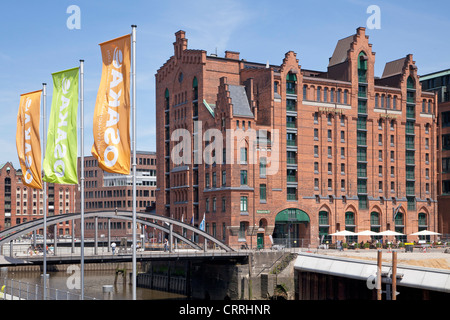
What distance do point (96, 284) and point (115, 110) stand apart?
6437 cm

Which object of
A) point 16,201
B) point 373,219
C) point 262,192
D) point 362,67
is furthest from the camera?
point 16,201

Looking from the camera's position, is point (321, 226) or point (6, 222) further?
point (6, 222)

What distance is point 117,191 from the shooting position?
540 ft

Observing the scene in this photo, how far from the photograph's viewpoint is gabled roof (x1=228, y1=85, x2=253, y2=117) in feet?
267

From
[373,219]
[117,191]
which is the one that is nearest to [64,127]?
[373,219]

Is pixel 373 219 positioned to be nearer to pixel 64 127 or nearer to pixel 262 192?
pixel 262 192

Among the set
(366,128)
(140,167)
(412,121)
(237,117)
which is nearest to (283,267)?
(237,117)

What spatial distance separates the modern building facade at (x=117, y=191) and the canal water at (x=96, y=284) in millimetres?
49720

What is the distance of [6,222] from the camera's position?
6973 inches

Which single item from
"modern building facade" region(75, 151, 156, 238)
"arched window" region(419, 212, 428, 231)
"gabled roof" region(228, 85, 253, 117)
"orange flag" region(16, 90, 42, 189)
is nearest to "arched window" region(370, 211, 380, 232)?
"arched window" region(419, 212, 428, 231)

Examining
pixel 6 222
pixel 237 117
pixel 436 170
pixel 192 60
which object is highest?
pixel 192 60

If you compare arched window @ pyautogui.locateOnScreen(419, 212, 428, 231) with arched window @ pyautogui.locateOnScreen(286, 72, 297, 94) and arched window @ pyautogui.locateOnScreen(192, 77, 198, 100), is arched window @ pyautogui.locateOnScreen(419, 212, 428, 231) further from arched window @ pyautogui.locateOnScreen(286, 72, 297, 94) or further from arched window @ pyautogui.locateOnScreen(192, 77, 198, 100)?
arched window @ pyautogui.locateOnScreen(192, 77, 198, 100)

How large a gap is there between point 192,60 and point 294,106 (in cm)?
1468
